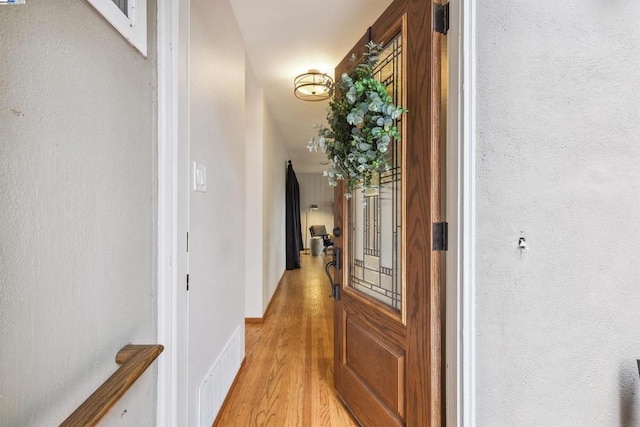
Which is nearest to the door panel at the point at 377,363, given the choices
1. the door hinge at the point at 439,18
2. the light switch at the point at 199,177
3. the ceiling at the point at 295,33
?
the light switch at the point at 199,177

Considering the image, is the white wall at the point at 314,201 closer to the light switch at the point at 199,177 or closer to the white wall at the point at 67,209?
the light switch at the point at 199,177

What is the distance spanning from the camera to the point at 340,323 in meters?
1.79

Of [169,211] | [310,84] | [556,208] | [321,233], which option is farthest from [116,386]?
[321,233]

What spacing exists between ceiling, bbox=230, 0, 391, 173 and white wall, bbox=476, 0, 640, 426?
Result: 1.28 m

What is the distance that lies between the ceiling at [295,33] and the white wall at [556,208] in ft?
A: 4.21

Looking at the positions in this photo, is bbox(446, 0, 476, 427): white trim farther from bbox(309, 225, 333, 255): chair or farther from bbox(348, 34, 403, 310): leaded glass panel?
bbox(309, 225, 333, 255): chair

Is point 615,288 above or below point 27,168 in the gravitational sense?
below

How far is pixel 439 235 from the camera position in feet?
3.50

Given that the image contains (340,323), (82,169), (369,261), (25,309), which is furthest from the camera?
(340,323)

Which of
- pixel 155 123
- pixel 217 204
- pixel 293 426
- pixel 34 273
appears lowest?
pixel 293 426

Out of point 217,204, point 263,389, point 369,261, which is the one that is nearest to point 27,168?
point 217,204

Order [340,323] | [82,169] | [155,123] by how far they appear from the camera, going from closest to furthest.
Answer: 1. [82,169]
2. [155,123]
3. [340,323]

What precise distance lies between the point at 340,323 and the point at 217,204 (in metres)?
1.07

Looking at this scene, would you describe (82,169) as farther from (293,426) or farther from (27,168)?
(293,426)
